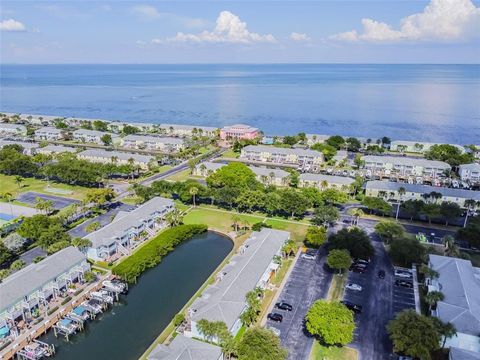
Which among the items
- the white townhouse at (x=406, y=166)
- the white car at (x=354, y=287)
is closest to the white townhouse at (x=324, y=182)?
the white townhouse at (x=406, y=166)

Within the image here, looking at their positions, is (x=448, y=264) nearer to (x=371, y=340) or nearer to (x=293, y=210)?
(x=371, y=340)

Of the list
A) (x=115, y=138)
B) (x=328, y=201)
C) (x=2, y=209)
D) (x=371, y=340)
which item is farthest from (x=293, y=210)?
(x=115, y=138)

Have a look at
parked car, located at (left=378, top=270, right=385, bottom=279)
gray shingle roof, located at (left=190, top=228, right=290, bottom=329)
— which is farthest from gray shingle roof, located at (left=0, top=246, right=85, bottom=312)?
parked car, located at (left=378, top=270, right=385, bottom=279)

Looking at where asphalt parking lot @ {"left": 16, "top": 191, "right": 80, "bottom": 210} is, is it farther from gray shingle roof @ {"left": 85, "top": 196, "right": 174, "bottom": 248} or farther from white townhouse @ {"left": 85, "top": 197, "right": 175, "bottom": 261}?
gray shingle roof @ {"left": 85, "top": 196, "right": 174, "bottom": 248}

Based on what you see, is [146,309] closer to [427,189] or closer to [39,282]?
[39,282]

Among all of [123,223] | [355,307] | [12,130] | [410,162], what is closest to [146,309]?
[123,223]

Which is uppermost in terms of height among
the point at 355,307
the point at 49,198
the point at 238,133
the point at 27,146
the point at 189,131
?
the point at 238,133

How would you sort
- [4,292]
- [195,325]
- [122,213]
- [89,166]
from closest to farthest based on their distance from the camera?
[195,325] → [4,292] → [122,213] → [89,166]
